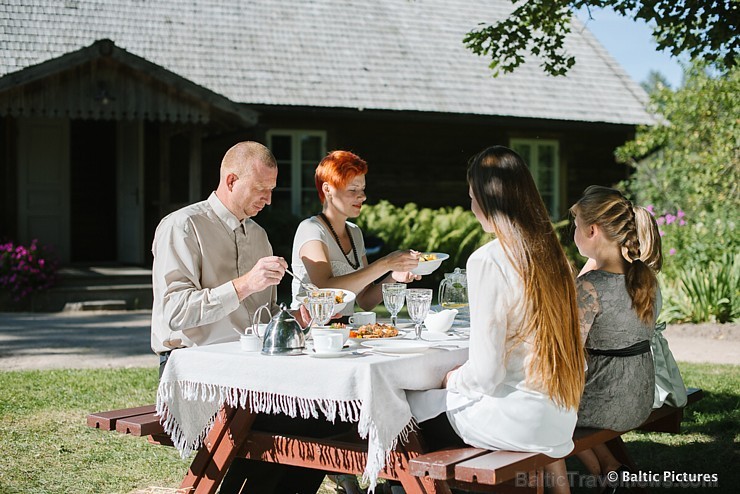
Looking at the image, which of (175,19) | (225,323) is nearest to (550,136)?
(175,19)

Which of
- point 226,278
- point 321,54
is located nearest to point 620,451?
point 226,278

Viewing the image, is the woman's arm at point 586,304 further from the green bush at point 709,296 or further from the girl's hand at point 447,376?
the green bush at point 709,296

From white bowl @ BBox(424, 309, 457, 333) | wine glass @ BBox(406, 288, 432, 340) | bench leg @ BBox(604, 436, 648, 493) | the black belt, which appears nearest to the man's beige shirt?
wine glass @ BBox(406, 288, 432, 340)

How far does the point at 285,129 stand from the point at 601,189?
11245 mm

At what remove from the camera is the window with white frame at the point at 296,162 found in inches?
584

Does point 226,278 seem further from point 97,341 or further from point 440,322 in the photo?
point 97,341

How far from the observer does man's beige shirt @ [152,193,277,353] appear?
3.96 meters

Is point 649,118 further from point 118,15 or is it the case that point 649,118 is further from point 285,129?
point 118,15

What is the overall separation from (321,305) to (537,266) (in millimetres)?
1021

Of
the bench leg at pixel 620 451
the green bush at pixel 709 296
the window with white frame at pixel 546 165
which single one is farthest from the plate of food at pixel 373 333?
the window with white frame at pixel 546 165

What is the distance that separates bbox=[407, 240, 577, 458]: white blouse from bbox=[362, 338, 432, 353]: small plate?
222 millimetres

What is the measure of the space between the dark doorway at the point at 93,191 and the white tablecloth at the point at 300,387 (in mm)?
11439

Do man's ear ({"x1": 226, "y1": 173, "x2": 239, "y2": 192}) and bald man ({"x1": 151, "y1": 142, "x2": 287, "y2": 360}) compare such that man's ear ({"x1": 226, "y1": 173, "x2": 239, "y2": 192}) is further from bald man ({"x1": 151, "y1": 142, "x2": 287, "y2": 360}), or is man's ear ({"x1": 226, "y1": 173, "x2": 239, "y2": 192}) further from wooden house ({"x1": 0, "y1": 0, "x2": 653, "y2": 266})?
wooden house ({"x1": 0, "y1": 0, "x2": 653, "y2": 266})

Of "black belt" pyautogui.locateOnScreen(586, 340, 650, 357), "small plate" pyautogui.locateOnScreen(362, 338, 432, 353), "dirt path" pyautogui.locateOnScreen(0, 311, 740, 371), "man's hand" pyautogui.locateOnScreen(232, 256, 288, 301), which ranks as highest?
"man's hand" pyautogui.locateOnScreen(232, 256, 288, 301)
